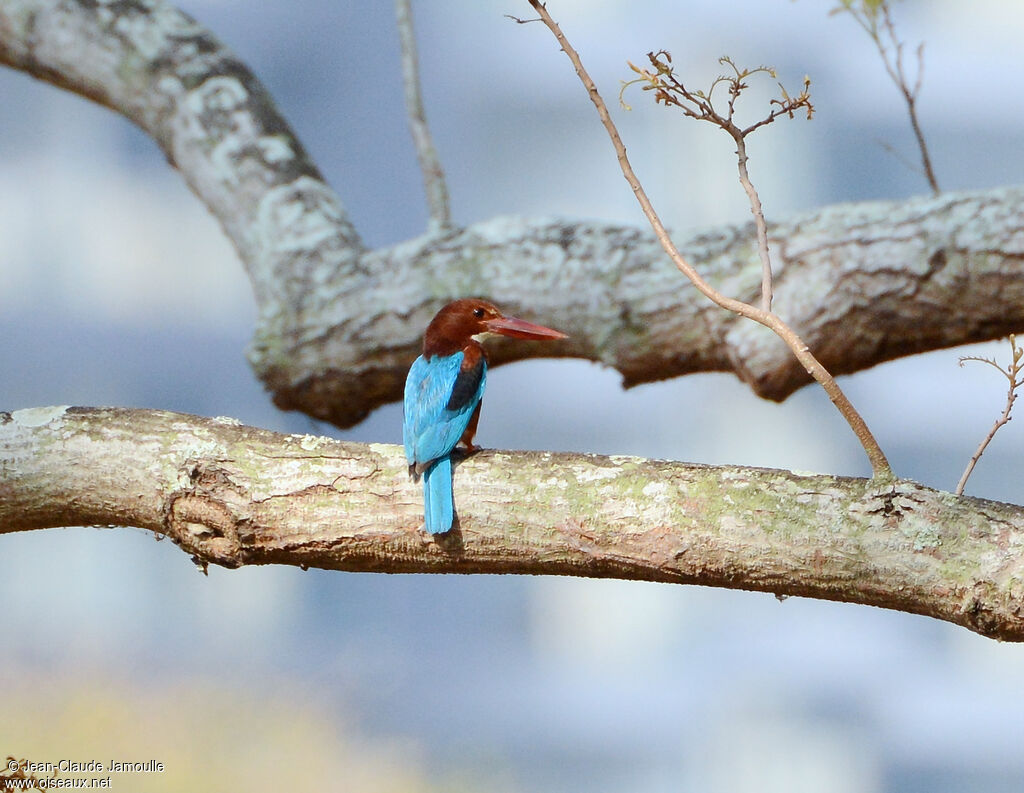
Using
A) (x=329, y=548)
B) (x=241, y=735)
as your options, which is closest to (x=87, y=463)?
(x=329, y=548)

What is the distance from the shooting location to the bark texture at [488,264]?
1.79m

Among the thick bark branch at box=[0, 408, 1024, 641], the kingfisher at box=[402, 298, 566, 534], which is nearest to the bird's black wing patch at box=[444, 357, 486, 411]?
the kingfisher at box=[402, 298, 566, 534]

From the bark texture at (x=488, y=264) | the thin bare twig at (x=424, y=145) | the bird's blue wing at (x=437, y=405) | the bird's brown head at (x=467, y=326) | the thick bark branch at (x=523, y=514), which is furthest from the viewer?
the thin bare twig at (x=424, y=145)

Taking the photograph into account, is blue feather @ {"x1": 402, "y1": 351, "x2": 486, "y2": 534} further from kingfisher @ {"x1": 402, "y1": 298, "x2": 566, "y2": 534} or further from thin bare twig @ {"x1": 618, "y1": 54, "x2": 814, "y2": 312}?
thin bare twig @ {"x1": 618, "y1": 54, "x2": 814, "y2": 312}

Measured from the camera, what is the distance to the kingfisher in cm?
108

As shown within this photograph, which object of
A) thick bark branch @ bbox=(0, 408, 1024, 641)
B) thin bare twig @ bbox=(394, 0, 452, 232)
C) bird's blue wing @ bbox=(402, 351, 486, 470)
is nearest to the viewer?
thick bark branch @ bbox=(0, 408, 1024, 641)

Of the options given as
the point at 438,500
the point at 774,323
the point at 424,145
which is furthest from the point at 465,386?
the point at 424,145

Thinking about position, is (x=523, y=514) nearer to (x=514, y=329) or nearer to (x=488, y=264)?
(x=514, y=329)

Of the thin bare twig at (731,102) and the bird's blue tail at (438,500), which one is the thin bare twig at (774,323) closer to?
the thin bare twig at (731,102)

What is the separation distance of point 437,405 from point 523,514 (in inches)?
10.4

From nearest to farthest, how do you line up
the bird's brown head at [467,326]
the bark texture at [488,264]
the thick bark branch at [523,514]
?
the thick bark branch at [523,514], the bird's brown head at [467,326], the bark texture at [488,264]

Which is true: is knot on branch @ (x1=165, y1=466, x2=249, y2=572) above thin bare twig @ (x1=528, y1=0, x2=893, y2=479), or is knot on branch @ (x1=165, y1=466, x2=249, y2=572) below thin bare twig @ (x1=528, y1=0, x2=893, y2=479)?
below

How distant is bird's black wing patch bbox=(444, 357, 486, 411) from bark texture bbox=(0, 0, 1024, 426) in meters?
0.51

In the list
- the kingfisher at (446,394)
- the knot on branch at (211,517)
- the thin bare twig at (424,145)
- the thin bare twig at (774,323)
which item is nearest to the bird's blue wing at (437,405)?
→ the kingfisher at (446,394)
